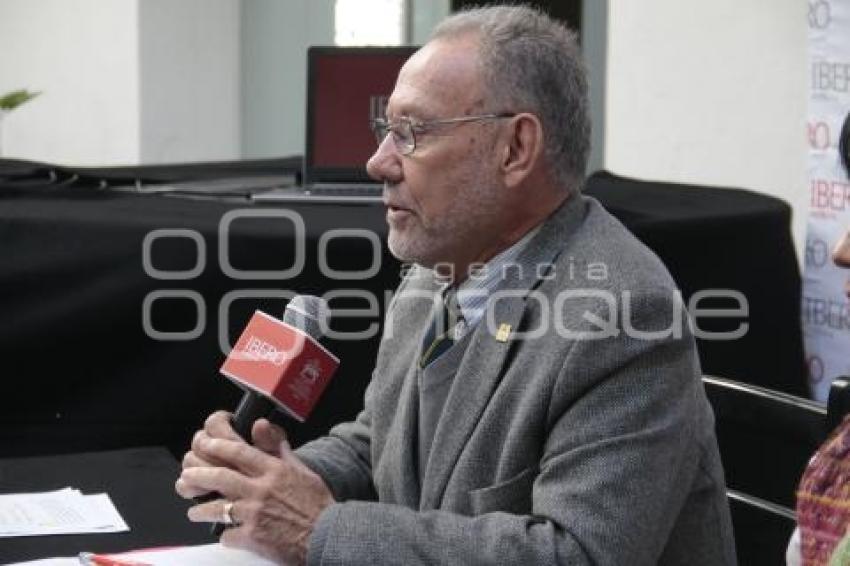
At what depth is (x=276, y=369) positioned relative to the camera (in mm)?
1573

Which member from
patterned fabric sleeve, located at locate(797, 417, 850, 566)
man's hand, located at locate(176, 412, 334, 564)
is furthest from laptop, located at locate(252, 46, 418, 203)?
patterned fabric sleeve, located at locate(797, 417, 850, 566)

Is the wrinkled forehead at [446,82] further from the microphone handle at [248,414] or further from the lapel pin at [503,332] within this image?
the microphone handle at [248,414]

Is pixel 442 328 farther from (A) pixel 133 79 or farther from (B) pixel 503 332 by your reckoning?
(A) pixel 133 79

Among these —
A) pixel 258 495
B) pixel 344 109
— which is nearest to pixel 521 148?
pixel 258 495

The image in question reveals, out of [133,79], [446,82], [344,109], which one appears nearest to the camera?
[446,82]

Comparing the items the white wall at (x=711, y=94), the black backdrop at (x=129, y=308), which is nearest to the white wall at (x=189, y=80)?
the white wall at (x=711, y=94)

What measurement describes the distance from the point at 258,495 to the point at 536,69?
1.83 ft

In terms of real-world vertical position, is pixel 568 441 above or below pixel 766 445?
above

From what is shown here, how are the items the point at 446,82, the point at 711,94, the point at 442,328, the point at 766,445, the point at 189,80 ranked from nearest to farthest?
the point at 446,82 → the point at 442,328 → the point at 766,445 → the point at 711,94 → the point at 189,80

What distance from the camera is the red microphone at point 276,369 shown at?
1.57 m

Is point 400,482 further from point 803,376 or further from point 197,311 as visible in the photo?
point 803,376

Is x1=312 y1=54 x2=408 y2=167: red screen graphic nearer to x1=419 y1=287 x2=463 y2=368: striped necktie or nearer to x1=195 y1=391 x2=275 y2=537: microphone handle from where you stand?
x1=419 y1=287 x2=463 y2=368: striped necktie

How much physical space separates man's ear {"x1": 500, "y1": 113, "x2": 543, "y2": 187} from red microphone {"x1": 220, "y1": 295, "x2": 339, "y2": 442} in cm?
29

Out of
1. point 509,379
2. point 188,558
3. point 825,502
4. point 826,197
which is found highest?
point 826,197
